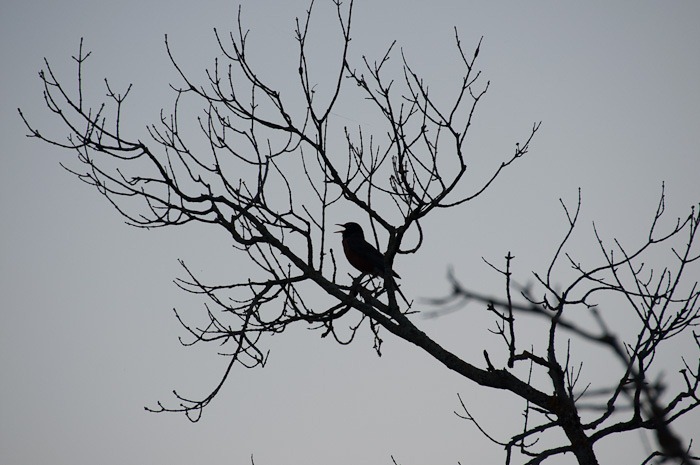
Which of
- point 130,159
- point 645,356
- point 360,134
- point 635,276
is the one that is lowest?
point 645,356

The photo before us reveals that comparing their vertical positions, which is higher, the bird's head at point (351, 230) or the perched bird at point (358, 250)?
the bird's head at point (351, 230)

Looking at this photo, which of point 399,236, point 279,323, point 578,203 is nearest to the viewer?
point 578,203

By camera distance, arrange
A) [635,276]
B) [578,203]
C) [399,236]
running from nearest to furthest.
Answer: [635,276] < [578,203] < [399,236]

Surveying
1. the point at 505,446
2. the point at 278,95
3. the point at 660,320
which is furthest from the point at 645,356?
the point at 278,95

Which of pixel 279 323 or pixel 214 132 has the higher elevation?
pixel 214 132

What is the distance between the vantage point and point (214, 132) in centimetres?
468

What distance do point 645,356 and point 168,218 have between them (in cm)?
300

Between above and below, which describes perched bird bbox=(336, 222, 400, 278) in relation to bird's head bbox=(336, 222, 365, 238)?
below

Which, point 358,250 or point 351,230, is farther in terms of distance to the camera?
point 351,230

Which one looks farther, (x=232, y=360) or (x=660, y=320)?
(x=232, y=360)

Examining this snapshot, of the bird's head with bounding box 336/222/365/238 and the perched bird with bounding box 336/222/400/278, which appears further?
the bird's head with bounding box 336/222/365/238

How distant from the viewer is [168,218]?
178 inches

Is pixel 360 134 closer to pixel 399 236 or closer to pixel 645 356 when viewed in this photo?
pixel 399 236

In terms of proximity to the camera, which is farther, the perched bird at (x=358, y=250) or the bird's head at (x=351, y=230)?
the bird's head at (x=351, y=230)
